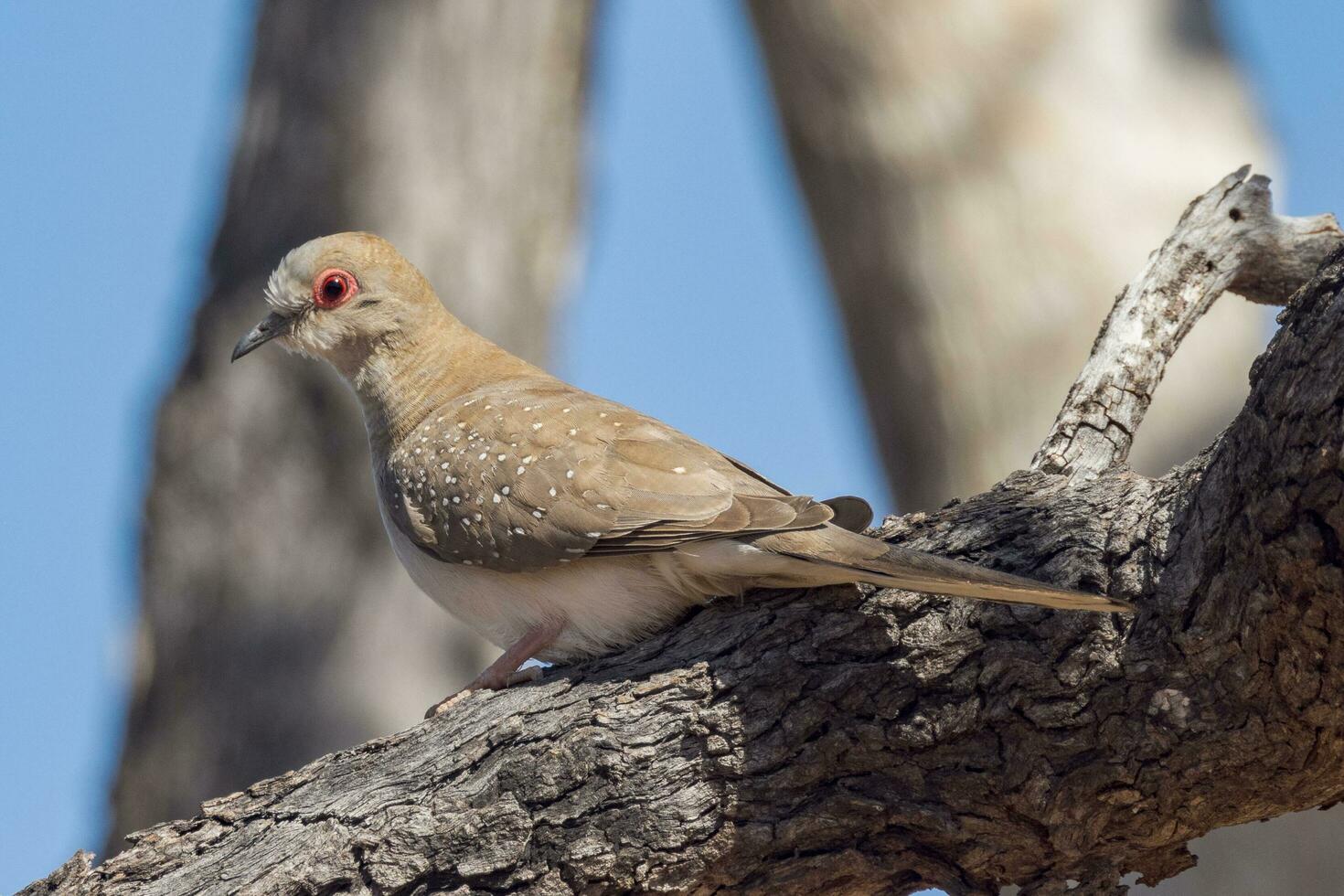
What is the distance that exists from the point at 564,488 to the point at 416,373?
131 centimetres

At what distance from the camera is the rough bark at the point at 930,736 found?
9.84 feet

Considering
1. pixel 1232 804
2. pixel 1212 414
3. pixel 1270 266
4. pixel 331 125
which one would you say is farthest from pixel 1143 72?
pixel 1232 804

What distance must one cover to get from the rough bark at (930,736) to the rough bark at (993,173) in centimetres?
462

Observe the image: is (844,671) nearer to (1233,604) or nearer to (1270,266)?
(1233,604)

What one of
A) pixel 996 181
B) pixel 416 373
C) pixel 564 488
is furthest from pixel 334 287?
pixel 996 181

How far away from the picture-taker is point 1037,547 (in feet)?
11.7

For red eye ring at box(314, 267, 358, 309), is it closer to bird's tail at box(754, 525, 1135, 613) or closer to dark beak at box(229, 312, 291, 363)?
dark beak at box(229, 312, 291, 363)

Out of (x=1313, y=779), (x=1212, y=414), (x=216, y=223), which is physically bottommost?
(x=1313, y=779)

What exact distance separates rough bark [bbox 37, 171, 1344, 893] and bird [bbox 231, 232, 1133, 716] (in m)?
0.17

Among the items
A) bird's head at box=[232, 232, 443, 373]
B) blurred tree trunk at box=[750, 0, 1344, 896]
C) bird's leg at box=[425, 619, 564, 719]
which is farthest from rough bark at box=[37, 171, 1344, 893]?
blurred tree trunk at box=[750, 0, 1344, 896]

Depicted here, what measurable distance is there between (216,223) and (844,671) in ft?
19.1

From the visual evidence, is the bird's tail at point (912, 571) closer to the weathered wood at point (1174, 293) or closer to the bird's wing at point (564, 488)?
the bird's wing at point (564, 488)

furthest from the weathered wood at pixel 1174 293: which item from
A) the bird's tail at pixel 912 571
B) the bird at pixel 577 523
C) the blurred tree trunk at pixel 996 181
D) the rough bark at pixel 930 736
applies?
the blurred tree trunk at pixel 996 181

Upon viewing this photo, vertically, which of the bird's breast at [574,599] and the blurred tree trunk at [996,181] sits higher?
the blurred tree trunk at [996,181]
